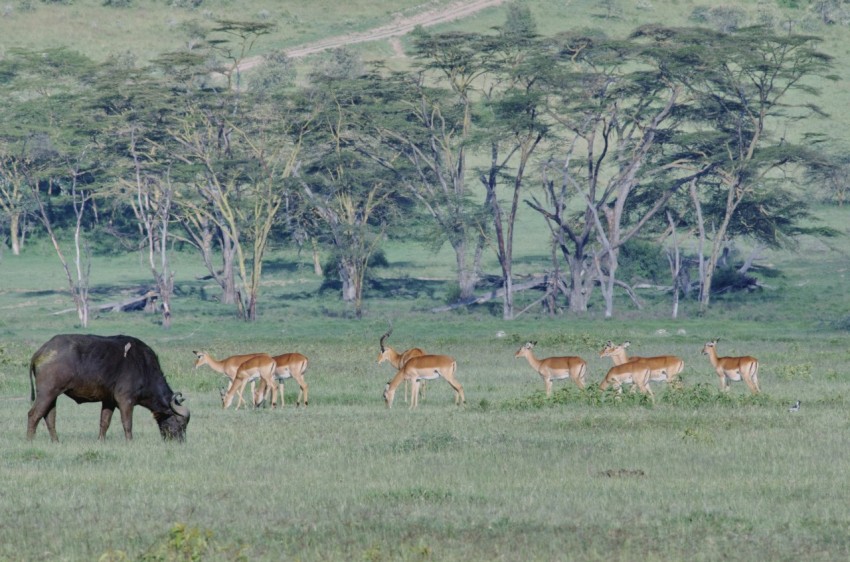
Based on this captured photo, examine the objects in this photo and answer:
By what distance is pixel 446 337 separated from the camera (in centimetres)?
3847

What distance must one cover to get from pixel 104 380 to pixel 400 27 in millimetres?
83906

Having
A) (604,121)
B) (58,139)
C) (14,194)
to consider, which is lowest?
(14,194)

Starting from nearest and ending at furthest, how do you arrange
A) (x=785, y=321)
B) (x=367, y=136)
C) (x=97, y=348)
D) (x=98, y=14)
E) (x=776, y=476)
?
1. (x=776, y=476)
2. (x=97, y=348)
3. (x=785, y=321)
4. (x=367, y=136)
5. (x=98, y=14)

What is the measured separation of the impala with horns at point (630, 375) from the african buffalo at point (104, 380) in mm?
6900

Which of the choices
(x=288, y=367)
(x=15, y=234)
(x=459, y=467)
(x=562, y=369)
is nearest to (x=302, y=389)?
(x=288, y=367)

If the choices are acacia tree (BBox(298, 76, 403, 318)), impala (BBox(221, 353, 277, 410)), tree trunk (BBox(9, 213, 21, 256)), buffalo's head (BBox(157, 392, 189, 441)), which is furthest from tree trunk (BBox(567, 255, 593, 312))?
buffalo's head (BBox(157, 392, 189, 441))

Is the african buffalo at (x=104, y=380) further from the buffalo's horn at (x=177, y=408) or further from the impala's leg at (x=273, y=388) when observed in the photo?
the impala's leg at (x=273, y=388)

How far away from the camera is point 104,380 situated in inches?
659

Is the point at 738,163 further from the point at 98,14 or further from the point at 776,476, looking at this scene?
the point at 98,14

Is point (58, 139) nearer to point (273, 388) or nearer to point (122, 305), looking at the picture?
point (122, 305)

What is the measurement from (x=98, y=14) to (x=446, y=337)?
67.3 m

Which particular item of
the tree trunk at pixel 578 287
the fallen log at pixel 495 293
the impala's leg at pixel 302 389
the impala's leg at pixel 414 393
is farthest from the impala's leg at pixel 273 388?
the fallen log at pixel 495 293

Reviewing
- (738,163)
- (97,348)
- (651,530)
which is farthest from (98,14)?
(651,530)

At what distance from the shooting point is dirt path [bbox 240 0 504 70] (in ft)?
303
